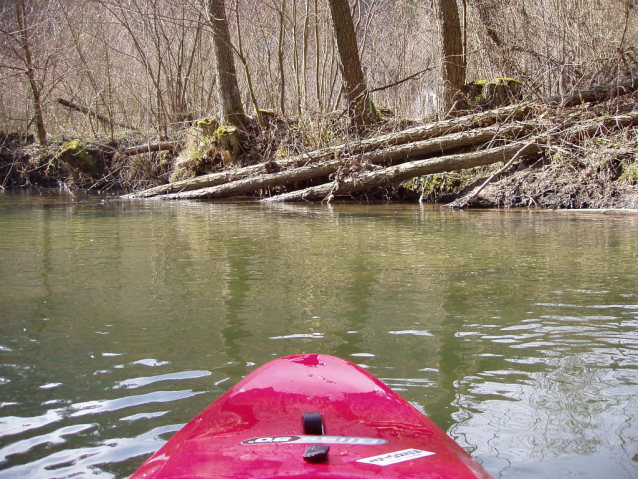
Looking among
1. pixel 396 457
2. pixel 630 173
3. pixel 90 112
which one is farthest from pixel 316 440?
pixel 90 112

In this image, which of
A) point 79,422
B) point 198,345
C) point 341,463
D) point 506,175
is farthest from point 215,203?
point 341,463

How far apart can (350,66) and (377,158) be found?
2352mm

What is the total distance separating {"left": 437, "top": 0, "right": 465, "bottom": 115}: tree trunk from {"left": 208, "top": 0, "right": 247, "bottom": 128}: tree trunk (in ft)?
16.6

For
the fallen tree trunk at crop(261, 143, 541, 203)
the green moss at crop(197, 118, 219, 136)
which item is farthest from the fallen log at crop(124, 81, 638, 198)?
the green moss at crop(197, 118, 219, 136)

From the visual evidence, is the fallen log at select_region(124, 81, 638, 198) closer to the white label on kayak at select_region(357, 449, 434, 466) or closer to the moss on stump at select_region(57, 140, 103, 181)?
the moss on stump at select_region(57, 140, 103, 181)

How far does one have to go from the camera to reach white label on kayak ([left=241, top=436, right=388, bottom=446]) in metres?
1.46

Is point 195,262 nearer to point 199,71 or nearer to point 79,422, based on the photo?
point 79,422

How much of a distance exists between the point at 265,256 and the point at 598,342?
10.7 feet

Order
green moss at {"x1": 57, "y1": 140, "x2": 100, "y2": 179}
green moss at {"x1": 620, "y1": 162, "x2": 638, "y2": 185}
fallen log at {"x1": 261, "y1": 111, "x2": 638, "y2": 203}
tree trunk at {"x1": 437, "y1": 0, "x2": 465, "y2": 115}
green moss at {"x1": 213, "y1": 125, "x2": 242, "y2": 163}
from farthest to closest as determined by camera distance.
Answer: green moss at {"x1": 57, "y1": 140, "x2": 100, "y2": 179} < green moss at {"x1": 213, "y1": 125, "x2": 242, "y2": 163} < tree trunk at {"x1": 437, "y1": 0, "x2": 465, "y2": 115} < fallen log at {"x1": 261, "y1": 111, "x2": 638, "y2": 203} < green moss at {"x1": 620, "y1": 162, "x2": 638, "y2": 185}

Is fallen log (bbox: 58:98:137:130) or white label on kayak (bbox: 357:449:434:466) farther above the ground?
fallen log (bbox: 58:98:137:130)

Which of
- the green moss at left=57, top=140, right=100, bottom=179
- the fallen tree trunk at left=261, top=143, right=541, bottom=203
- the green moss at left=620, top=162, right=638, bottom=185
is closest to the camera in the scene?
the green moss at left=620, top=162, right=638, bottom=185

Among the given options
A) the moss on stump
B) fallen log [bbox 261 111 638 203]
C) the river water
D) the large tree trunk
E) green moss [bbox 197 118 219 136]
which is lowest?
the river water

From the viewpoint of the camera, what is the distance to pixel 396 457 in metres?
1.40

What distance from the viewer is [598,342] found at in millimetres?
3066
